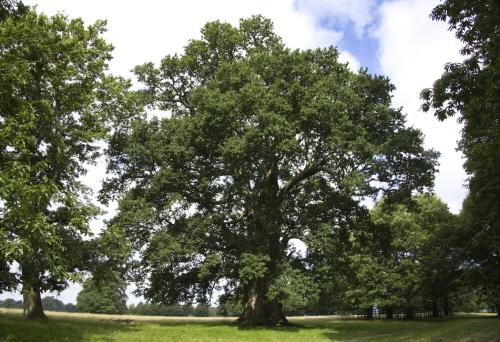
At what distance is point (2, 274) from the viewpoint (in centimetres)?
1755

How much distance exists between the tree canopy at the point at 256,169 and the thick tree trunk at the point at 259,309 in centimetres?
10

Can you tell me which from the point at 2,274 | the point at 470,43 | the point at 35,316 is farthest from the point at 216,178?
the point at 470,43

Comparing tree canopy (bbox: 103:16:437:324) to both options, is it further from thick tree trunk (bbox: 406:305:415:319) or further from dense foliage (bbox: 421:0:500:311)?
thick tree trunk (bbox: 406:305:415:319)

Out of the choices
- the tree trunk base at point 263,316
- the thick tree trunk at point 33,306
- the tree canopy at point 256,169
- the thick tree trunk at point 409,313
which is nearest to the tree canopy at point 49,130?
the thick tree trunk at point 33,306

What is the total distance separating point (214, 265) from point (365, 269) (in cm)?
3258

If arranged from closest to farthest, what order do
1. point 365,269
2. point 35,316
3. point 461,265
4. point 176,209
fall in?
point 35,316
point 176,209
point 461,265
point 365,269

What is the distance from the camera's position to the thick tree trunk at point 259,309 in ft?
108

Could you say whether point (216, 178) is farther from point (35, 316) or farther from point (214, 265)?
point (35, 316)

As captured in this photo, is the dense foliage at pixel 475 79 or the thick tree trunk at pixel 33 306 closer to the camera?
the dense foliage at pixel 475 79

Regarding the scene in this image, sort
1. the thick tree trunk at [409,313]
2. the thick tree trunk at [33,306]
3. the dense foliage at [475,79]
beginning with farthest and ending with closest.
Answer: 1. the thick tree trunk at [409,313]
2. the thick tree trunk at [33,306]
3. the dense foliage at [475,79]

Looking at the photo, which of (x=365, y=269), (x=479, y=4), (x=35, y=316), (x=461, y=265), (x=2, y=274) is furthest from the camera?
(x=365, y=269)

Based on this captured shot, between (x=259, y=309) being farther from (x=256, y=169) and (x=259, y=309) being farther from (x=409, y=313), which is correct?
(x=409, y=313)

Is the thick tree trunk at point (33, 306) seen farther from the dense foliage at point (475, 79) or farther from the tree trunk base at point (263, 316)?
the dense foliage at point (475, 79)

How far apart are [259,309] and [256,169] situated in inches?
407
